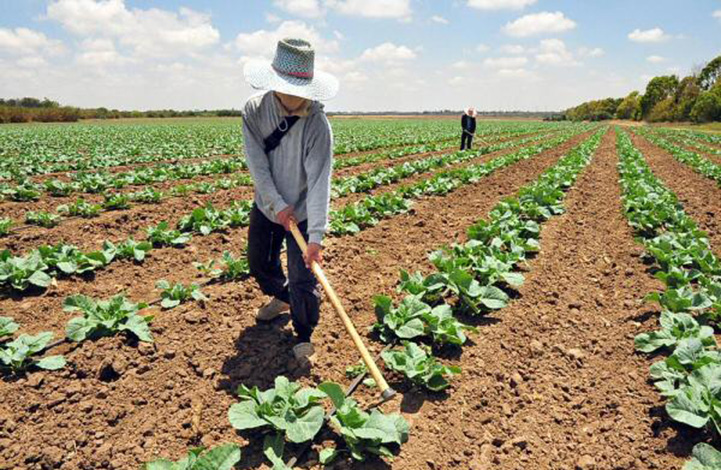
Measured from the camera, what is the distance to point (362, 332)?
4133mm

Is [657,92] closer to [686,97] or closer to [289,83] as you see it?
[686,97]

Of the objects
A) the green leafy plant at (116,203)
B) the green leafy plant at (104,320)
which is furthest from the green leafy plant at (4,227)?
the green leafy plant at (104,320)

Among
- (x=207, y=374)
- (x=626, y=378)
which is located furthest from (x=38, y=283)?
(x=626, y=378)

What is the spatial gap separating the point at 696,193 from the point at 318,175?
11.8 m

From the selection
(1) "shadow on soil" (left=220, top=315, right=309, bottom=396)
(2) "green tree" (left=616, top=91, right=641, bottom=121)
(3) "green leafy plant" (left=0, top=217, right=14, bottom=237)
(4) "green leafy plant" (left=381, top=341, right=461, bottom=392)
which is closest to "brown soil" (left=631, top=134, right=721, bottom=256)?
(4) "green leafy plant" (left=381, top=341, right=461, bottom=392)

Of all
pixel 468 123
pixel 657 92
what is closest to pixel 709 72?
pixel 657 92

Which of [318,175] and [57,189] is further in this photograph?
[57,189]

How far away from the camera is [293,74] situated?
3.02 meters

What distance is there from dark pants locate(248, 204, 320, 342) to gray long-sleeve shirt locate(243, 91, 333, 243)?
0.25 meters

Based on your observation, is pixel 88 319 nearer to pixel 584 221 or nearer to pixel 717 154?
pixel 584 221

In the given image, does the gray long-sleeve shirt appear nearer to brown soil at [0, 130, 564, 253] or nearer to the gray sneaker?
the gray sneaker

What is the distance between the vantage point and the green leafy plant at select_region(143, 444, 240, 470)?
86.4 inches

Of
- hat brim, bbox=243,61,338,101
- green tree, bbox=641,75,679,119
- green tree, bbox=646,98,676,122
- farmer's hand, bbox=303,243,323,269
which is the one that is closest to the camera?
hat brim, bbox=243,61,338,101

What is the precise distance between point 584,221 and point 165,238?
7.14m
